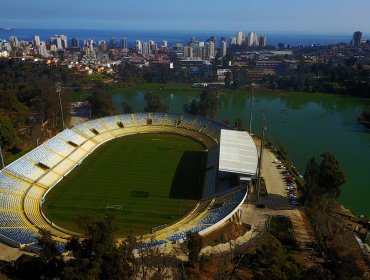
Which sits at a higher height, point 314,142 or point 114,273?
point 114,273

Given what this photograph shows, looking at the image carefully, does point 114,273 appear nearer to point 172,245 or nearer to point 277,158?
point 172,245

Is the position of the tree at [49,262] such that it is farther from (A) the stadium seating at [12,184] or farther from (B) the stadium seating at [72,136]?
(B) the stadium seating at [72,136]

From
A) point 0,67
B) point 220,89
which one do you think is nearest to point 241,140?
point 220,89

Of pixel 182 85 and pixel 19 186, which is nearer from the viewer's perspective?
pixel 19 186

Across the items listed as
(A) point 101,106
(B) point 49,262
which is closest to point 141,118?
(A) point 101,106

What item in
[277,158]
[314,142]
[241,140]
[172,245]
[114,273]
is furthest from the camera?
[314,142]

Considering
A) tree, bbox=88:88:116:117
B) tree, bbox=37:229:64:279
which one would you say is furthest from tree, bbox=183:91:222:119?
tree, bbox=37:229:64:279

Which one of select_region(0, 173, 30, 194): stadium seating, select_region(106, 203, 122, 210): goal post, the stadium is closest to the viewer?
the stadium

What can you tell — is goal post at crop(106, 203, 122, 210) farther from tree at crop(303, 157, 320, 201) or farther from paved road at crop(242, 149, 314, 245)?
tree at crop(303, 157, 320, 201)
